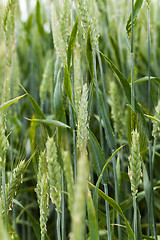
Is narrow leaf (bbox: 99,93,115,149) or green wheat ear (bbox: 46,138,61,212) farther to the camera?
narrow leaf (bbox: 99,93,115,149)

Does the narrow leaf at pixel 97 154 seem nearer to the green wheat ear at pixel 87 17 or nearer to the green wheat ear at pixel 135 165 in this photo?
the green wheat ear at pixel 135 165

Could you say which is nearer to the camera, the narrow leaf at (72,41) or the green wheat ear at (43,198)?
the green wheat ear at (43,198)

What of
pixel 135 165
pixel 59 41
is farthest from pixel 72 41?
pixel 135 165

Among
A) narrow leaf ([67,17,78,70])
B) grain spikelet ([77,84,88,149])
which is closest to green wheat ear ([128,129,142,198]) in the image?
grain spikelet ([77,84,88,149])

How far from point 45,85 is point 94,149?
53 cm

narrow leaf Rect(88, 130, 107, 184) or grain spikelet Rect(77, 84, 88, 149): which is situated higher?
grain spikelet Rect(77, 84, 88, 149)

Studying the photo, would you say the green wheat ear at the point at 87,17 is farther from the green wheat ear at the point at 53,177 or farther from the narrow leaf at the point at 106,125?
the green wheat ear at the point at 53,177

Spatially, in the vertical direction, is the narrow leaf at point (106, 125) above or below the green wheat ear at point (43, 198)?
above

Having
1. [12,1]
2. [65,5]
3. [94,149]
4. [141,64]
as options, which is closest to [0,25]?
[12,1]

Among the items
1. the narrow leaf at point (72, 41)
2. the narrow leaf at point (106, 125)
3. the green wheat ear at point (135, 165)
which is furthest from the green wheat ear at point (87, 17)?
the green wheat ear at point (135, 165)

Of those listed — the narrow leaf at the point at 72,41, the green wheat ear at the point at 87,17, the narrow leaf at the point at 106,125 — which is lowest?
the narrow leaf at the point at 106,125

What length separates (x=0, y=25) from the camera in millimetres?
753

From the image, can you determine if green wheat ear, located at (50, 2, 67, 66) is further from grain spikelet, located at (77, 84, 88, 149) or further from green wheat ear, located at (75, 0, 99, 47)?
grain spikelet, located at (77, 84, 88, 149)

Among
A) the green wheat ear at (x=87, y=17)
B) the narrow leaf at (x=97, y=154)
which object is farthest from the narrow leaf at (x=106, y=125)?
the green wheat ear at (x=87, y=17)
